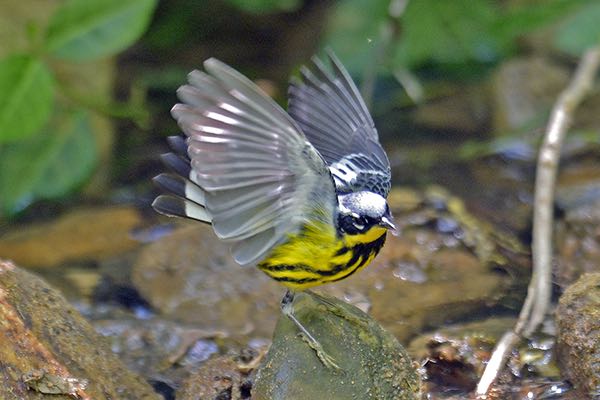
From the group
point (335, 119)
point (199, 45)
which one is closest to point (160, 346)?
point (335, 119)

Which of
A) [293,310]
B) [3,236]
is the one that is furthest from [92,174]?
[293,310]

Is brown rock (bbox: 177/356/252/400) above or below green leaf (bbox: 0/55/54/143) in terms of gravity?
below

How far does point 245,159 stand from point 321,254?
49cm

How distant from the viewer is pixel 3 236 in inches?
197

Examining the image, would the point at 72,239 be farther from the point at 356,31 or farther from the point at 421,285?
the point at 356,31

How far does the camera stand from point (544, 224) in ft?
14.0

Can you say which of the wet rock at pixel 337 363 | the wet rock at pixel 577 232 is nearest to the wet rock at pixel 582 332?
the wet rock at pixel 337 363

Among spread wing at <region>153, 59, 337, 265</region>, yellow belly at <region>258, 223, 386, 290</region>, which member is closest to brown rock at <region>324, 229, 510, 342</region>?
yellow belly at <region>258, 223, 386, 290</region>

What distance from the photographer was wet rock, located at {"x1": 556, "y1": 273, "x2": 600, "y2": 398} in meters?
3.09

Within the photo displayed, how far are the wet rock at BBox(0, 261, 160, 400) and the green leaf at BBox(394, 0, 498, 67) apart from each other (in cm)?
301

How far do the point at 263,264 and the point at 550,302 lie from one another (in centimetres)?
128

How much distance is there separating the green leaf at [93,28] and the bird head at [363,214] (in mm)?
1843

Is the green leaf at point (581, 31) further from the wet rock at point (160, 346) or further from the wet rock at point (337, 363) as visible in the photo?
the wet rock at point (337, 363)

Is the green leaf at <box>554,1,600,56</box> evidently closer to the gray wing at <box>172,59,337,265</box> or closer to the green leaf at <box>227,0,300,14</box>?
the green leaf at <box>227,0,300,14</box>
